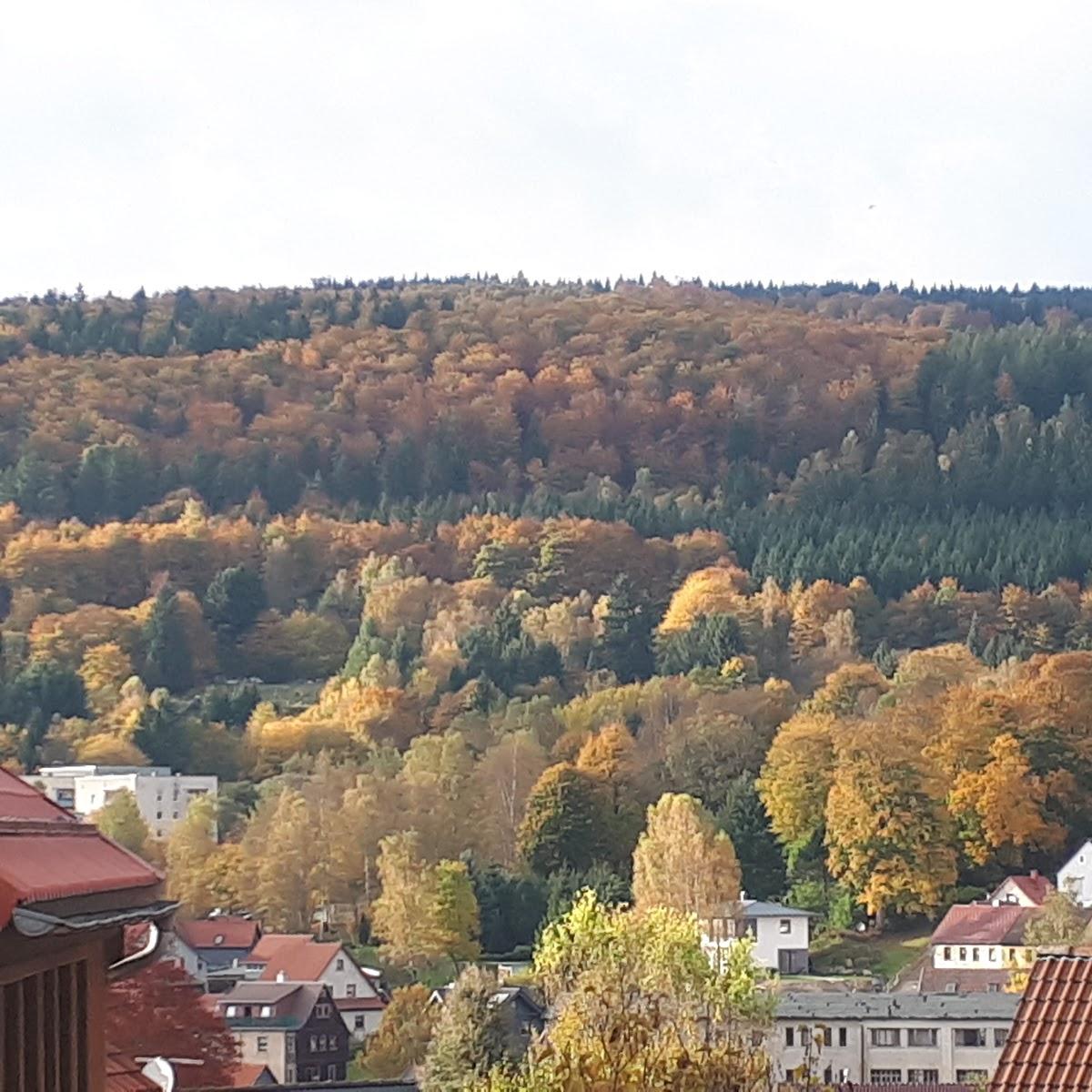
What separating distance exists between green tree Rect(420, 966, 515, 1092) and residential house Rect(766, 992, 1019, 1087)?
1172 cm

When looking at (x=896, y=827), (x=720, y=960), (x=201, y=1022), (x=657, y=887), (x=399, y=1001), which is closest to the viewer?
(x=201, y=1022)

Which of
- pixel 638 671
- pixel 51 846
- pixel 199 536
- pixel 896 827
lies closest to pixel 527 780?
pixel 896 827

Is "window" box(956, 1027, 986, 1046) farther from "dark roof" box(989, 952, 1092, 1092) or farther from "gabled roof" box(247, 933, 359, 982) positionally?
"dark roof" box(989, 952, 1092, 1092)

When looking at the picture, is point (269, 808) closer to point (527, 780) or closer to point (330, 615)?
point (527, 780)

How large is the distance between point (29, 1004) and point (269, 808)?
377 ft

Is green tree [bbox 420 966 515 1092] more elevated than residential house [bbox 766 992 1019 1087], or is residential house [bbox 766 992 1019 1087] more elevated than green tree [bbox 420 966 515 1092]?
green tree [bbox 420 966 515 1092]

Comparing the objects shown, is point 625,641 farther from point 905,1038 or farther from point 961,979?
point 905,1038

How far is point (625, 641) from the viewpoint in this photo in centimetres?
→ 16212

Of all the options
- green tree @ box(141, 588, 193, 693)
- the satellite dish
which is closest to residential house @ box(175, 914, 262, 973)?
green tree @ box(141, 588, 193, 693)

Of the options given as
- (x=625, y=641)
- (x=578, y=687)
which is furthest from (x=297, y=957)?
(x=625, y=641)

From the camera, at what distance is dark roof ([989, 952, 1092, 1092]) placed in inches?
435

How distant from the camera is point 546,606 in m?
171

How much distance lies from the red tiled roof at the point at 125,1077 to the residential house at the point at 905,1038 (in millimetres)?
65493

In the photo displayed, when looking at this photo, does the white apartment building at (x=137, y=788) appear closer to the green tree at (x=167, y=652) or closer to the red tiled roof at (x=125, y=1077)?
the green tree at (x=167, y=652)
